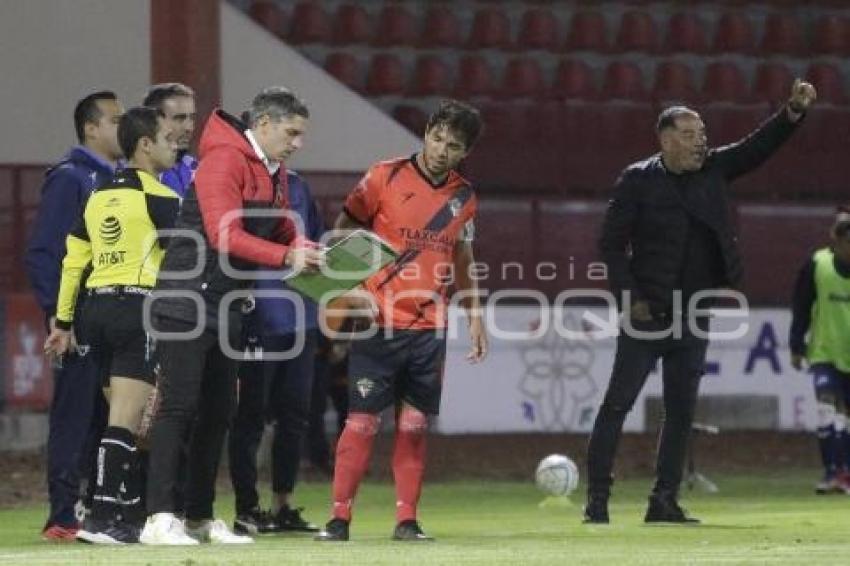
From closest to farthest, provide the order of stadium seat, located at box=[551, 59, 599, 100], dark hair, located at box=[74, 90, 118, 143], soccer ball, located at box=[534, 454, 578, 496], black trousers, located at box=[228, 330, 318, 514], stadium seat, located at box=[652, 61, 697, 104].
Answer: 1. dark hair, located at box=[74, 90, 118, 143]
2. black trousers, located at box=[228, 330, 318, 514]
3. soccer ball, located at box=[534, 454, 578, 496]
4. stadium seat, located at box=[551, 59, 599, 100]
5. stadium seat, located at box=[652, 61, 697, 104]

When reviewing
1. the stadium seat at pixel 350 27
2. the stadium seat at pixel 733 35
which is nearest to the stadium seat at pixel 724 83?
the stadium seat at pixel 733 35

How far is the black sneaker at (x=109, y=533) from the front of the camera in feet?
36.6

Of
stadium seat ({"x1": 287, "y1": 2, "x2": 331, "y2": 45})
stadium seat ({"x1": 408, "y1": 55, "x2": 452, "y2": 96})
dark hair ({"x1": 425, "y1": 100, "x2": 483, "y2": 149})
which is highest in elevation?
stadium seat ({"x1": 287, "y1": 2, "x2": 331, "y2": 45})

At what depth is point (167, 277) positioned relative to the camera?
432 inches

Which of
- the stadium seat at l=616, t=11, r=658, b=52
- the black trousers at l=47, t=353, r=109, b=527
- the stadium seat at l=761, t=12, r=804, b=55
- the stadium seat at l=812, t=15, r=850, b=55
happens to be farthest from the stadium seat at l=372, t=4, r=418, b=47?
the black trousers at l=47, t=353, r=109, b=527

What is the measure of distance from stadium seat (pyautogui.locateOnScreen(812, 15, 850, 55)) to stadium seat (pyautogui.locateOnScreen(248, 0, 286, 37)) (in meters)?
5.98

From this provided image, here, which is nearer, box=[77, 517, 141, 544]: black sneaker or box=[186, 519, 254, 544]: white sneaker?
box=[77, 517, 141, 544]: black sneaker

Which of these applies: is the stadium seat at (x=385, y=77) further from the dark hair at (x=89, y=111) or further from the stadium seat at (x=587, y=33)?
the dark hair at (x=89, y=111)

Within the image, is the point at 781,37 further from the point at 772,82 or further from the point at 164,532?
the point at 164,532

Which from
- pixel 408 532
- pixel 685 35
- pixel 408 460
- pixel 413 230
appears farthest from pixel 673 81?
pixel 408 532

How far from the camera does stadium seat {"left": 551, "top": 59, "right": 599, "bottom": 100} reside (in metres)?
25.5

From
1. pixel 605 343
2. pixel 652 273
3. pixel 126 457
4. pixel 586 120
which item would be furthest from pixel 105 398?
pixel 586 120

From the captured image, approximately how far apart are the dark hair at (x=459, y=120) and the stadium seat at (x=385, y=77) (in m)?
13.7

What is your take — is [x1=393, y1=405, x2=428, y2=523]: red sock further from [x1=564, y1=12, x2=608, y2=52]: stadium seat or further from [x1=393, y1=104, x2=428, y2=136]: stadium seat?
[x1=564, y1=12, x2=608, y2=52]: stadium seat
